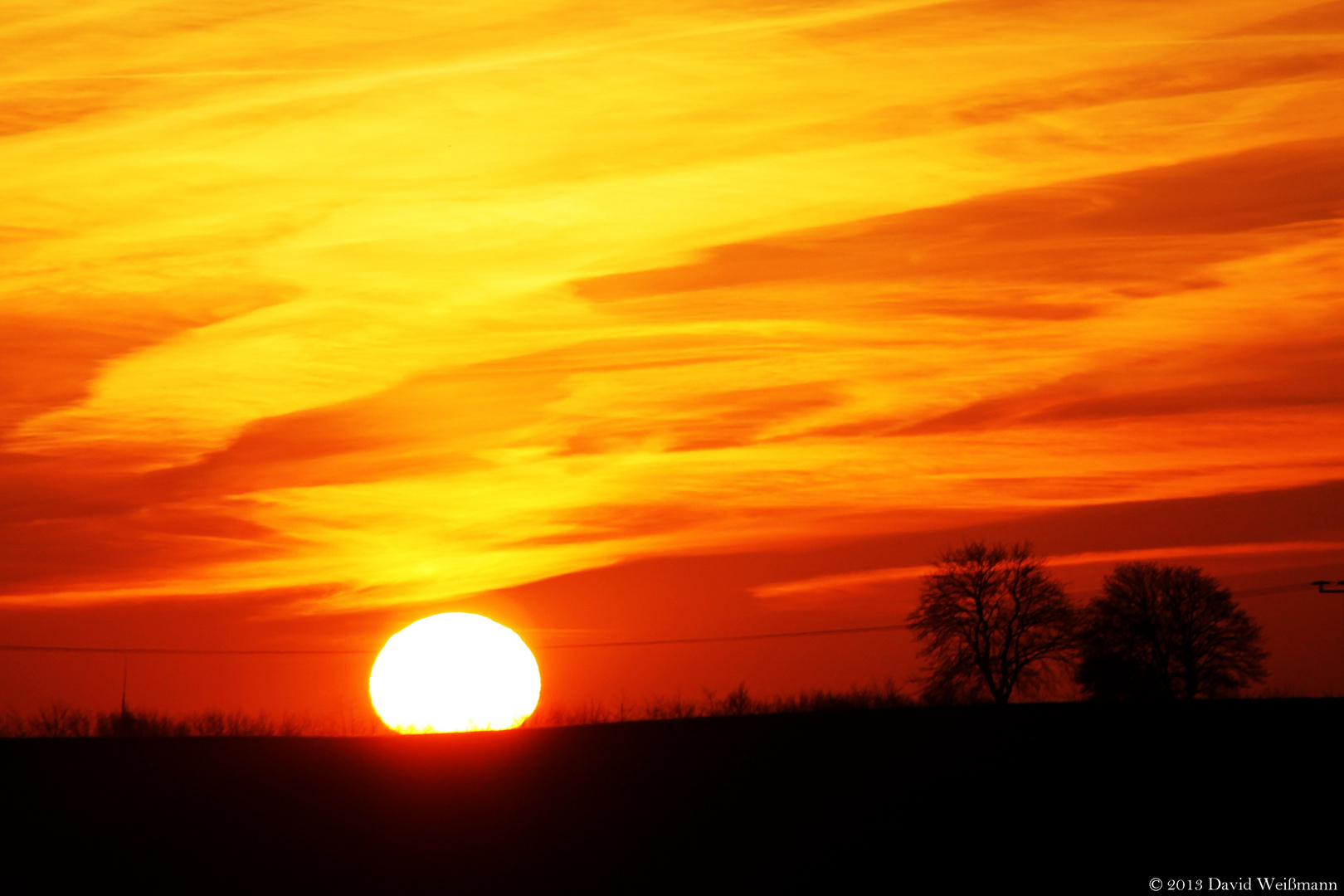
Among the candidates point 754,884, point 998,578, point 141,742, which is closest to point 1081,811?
point 754,884

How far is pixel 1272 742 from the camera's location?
1758cm

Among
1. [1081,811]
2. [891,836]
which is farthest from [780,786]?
[1081,811]

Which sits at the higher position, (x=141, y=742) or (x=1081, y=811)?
(x=141, y=742)

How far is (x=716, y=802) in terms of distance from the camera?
1675 cm

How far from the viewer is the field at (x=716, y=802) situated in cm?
1519

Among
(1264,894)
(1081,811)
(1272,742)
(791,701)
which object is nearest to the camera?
(1264,894)

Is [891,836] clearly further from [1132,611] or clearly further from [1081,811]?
[1132,611]

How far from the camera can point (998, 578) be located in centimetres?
7356

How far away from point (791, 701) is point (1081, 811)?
38.6 feet

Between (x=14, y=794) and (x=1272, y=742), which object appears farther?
(x=1272, y=742)

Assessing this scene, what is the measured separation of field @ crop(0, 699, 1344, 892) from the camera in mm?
15188

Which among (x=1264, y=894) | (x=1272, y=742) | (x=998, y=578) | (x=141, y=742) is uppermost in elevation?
(x=998, y=578)

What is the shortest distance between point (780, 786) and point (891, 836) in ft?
5.51

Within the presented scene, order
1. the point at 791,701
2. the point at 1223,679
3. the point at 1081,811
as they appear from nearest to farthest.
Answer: the point at 1081,811
the point at 791,701
the point at 1223,679
